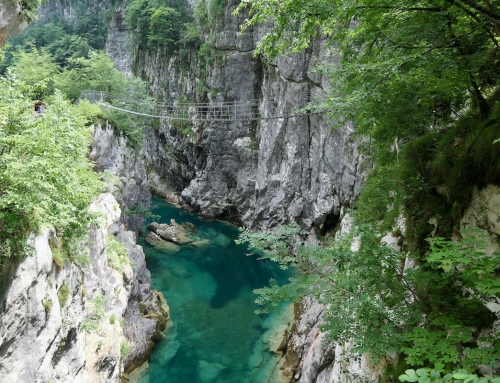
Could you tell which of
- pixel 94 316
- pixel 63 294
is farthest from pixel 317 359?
pixel 63 294

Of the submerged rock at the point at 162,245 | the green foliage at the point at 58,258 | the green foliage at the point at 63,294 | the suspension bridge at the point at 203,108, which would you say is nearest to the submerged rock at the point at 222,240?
the submerged rock at the point at 162,245

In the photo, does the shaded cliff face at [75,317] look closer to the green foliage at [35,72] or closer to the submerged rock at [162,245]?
the submerged rock at [162,245]

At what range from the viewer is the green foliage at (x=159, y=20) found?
26.4 m

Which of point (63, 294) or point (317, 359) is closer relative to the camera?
point (63, 294)

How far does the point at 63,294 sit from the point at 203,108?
66.2 ft

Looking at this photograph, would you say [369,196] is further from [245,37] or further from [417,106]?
[245,37]

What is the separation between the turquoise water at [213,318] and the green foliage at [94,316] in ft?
12.7

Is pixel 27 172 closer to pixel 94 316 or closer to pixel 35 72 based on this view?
pixel 94 316

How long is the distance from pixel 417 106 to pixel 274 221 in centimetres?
1542

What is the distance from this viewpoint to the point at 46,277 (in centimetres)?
493

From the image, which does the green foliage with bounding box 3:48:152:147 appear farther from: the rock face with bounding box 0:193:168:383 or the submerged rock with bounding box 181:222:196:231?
the rock face with bounding box 0:193:168:383

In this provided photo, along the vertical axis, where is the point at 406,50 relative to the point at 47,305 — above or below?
above

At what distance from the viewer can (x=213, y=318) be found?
41.2 ft

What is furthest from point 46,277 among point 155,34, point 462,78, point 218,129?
point 155,34
